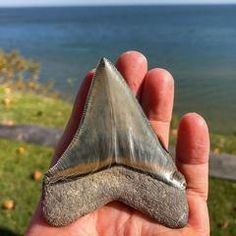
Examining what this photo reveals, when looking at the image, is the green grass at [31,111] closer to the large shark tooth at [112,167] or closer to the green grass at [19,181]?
the green grass at [19,181]

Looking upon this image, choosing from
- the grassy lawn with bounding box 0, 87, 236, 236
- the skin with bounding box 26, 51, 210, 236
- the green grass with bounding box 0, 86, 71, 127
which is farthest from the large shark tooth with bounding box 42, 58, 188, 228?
the green grass with bounding box 0, 86, 71, 127

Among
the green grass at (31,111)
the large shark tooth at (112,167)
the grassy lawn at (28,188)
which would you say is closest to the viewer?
the large shark tooth at (112,167)

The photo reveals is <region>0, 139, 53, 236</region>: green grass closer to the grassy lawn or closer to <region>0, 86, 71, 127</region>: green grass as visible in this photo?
the grassy lawn

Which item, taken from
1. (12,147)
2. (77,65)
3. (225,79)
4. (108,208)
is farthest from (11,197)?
(77,65)

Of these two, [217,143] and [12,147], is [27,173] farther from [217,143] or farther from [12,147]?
[217,143]

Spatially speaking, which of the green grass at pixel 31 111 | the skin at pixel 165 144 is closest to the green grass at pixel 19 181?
the green grass at pixel 31 111

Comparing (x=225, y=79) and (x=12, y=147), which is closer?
(x=12, y=147)
